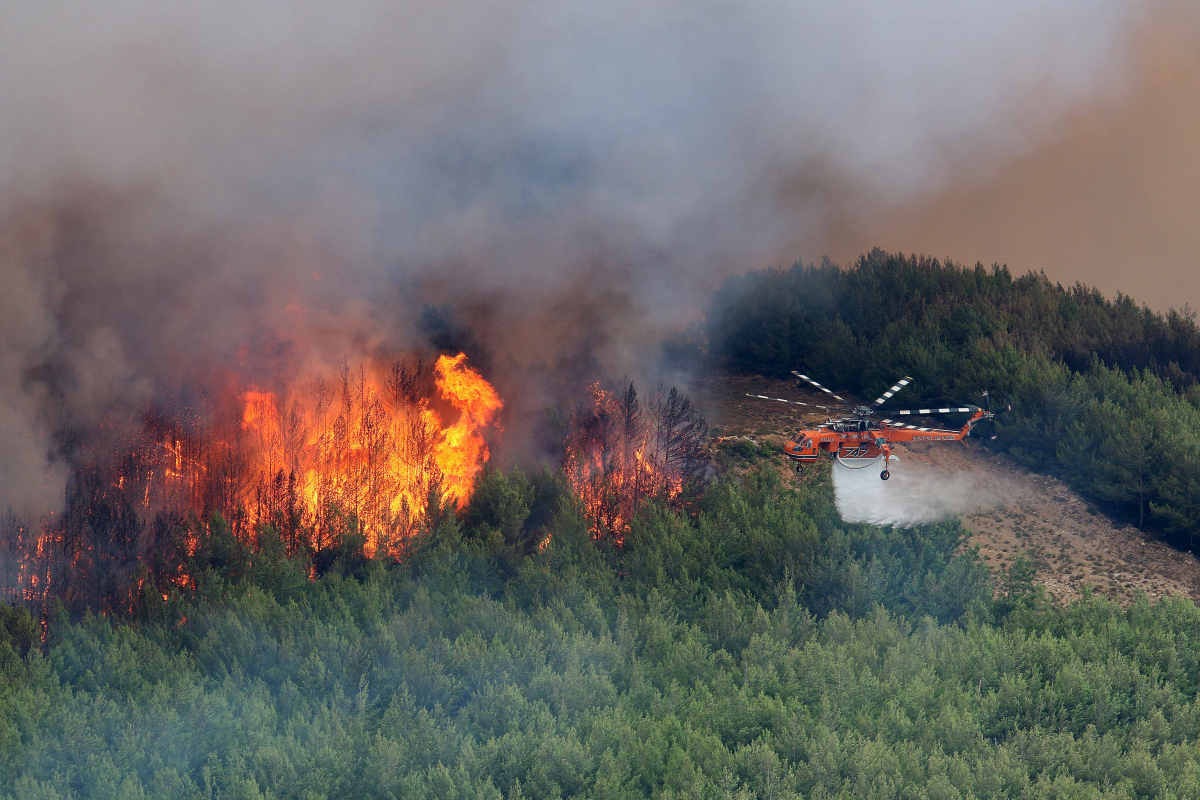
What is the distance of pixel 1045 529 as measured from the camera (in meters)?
50.8

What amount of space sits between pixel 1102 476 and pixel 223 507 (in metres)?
42.4

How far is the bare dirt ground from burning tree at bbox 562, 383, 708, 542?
10.2 feet

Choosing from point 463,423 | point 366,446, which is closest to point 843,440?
point 463,423

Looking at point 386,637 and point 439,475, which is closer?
point 386,637

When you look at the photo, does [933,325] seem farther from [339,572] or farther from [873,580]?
[339,572]

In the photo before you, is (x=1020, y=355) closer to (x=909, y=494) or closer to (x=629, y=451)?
(x=909, y=494)

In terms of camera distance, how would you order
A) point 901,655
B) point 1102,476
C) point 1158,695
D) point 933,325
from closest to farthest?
point 1158,695
point 901,655
point 1102,476
point 933,325

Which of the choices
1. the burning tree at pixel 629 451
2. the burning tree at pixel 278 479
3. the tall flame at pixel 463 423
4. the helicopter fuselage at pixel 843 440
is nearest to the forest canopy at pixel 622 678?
the burning tree at pixel 278 479

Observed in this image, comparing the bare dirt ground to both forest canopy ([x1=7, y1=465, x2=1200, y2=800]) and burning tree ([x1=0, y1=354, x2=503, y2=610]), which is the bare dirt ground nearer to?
forest canopy ([x1=7, y1=465, x2=1200, y2=800])

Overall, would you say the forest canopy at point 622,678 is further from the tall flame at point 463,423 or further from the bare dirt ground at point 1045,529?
the tall flame at point 463,423

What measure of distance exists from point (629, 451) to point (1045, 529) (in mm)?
19686

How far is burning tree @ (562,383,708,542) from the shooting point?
55.1 metres

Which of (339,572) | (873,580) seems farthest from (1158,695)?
(339,572)

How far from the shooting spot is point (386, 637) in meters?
39.3
